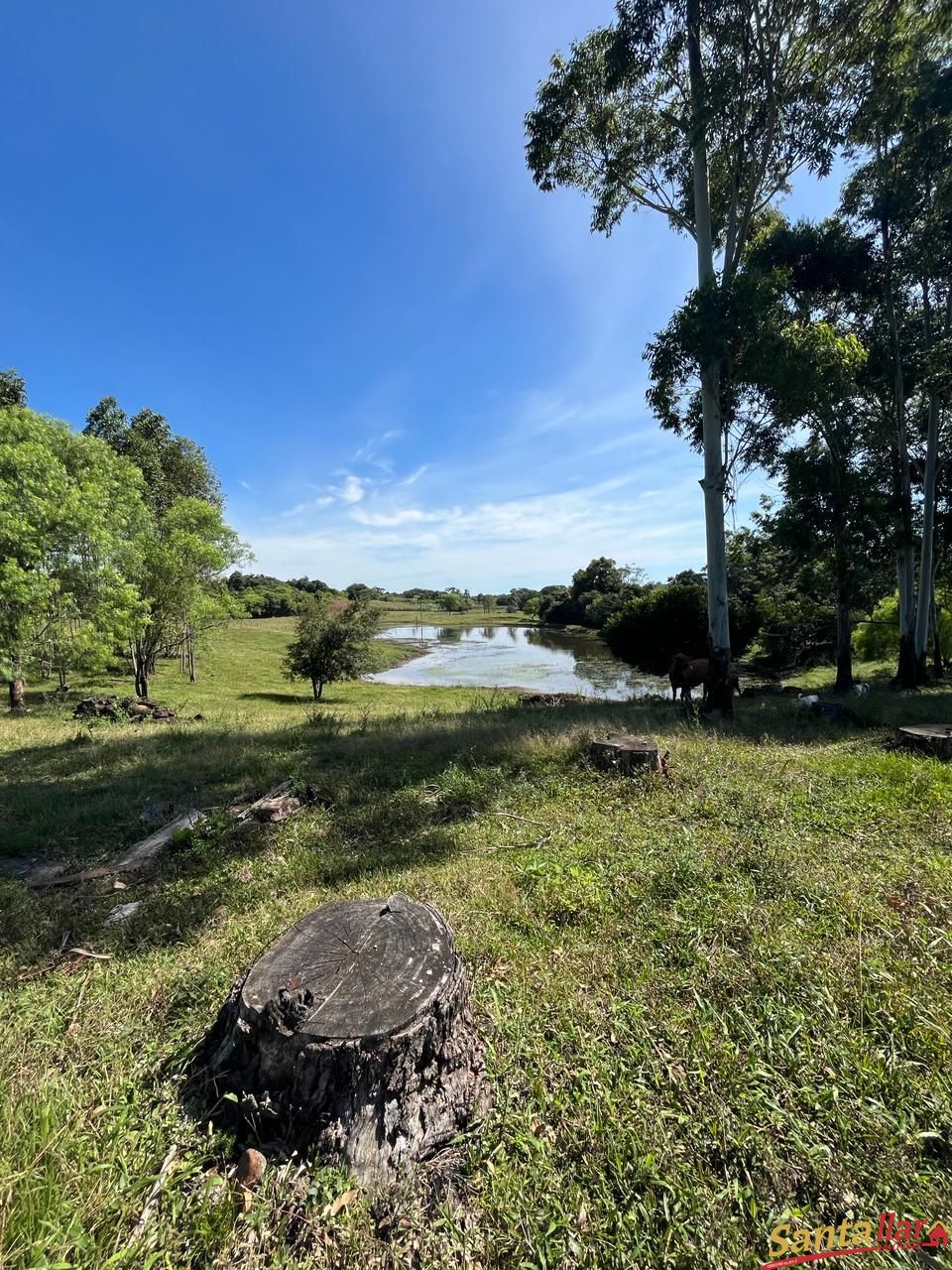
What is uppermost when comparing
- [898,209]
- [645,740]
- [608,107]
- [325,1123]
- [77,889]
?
[608,107]

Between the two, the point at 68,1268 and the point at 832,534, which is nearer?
the point at 68,1268

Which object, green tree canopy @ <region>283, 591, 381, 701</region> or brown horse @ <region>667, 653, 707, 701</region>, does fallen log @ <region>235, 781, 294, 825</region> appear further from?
green tree canopy @ <region>283, 591, 381, 701</region>

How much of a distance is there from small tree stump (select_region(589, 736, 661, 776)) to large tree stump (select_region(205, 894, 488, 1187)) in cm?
398

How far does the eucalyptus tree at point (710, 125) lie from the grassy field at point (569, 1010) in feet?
21.3

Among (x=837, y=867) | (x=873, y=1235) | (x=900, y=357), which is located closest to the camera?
(x=873, y=1235)

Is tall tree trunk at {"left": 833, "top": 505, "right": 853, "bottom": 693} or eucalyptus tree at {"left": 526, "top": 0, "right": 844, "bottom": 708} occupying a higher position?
eucalyptus tree at {"left": 526, "top": 0, "right": 844, "bottom": 708}

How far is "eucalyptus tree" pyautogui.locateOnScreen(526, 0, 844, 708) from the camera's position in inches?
341

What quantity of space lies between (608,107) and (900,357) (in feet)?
30.4

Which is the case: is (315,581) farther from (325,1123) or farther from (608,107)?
(325,1123)

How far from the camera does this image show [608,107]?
33.4ft

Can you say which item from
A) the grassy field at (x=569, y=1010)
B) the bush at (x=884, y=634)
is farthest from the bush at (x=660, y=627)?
the grassy field at (x=569, y=1010)

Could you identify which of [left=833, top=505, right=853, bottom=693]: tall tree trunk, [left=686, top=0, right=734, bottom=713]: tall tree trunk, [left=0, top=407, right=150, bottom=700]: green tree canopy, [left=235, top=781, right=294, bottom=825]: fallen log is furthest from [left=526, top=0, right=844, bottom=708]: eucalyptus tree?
[left=0, top=407, right=150, bottom=700]: green tree canopy

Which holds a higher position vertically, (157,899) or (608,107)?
(608,107)

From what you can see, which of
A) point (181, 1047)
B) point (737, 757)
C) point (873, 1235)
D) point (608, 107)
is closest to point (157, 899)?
point (181, 1047)
